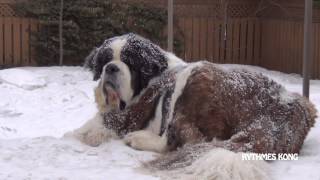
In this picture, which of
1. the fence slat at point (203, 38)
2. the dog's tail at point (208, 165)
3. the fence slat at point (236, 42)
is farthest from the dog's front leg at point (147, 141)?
the fence slat at point (236, 42)

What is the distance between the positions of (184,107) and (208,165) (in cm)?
85

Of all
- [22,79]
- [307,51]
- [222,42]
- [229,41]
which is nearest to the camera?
[307,51]

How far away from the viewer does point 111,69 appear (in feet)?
15.1

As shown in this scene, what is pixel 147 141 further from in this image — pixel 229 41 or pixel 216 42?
pixel 229 41

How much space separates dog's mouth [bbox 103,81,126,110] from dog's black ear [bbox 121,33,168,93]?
225mm

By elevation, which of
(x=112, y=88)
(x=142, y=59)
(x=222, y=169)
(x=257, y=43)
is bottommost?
(x=257, y=43)

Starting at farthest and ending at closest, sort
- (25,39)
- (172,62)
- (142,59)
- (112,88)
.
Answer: (25,39)
(172,62)
(142,59)
(112,88)

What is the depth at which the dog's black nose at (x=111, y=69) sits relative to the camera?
459 centimetres

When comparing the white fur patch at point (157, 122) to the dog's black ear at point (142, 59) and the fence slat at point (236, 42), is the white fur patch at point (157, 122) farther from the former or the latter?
the fence slat at point (236, 42)

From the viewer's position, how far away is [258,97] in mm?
4500

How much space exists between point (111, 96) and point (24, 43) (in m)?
9.69

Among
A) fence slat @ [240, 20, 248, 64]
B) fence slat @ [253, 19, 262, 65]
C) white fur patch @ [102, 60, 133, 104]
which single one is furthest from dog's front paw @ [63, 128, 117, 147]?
fence slat @ [253, 19, 262, 65]

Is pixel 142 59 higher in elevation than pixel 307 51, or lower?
higher

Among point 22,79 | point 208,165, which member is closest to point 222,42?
point 22,79
